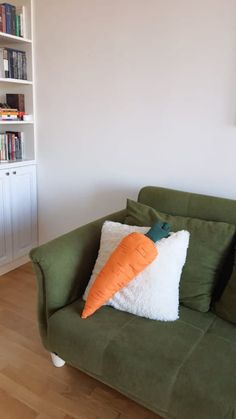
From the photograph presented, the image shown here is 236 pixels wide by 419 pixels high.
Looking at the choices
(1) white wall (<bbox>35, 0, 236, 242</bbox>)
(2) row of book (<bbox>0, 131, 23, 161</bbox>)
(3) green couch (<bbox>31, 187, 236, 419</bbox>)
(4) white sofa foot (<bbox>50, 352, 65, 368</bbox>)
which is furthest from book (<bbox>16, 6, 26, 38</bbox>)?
(4) white sofa foot (<bbox>50, 352, 65, 368</bbox>)

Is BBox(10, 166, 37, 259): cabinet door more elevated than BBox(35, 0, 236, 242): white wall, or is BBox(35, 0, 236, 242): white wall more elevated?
BBox(35, 0, 236, 242): white wall

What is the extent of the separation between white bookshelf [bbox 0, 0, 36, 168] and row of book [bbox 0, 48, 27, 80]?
1.4 inches

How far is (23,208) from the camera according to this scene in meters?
2.72

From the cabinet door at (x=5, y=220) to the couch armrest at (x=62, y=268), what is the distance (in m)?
1.00

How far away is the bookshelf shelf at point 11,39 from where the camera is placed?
236 cm

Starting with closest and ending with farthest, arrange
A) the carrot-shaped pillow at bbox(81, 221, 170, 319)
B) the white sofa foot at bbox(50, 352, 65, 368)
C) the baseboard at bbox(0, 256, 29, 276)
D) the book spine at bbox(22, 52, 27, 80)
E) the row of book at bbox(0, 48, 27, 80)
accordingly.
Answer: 1. the carrot-shaped pillow at bbox(81, 221, 170, 319)
2. the white sofa foot at bbox(50, 352, 65, 368)
3. the row of book at bbox(0, 48, 27, 80)
4. the book spine at bbox(22, 52, 27, 80)
5. the baseboard at bbox(0, 256, 29, 276)

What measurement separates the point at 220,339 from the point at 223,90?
4.19 feet

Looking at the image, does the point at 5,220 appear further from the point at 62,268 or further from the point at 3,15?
the point at 3,15

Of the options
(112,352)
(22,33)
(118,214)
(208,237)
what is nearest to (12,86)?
(22,33)

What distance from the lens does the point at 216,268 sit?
163cm

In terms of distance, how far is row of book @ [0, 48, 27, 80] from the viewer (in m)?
2.45

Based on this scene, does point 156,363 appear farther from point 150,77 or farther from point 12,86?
point 12,86

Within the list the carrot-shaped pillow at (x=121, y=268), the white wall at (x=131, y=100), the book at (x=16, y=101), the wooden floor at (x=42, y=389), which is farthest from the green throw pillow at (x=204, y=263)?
the book at (x=16, y=101)

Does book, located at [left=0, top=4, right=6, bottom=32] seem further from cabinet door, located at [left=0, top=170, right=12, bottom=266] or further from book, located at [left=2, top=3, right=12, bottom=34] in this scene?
cabinet door, located at [left=0, top=170, right=12, bottom=266]
